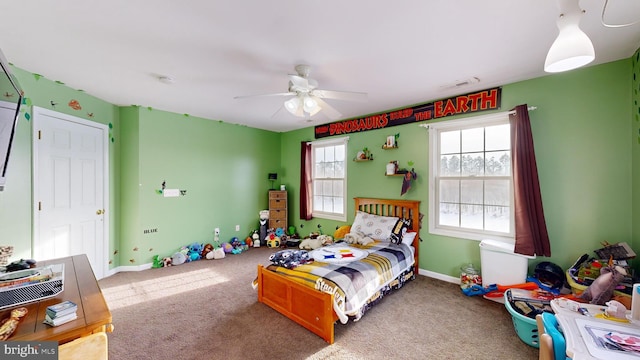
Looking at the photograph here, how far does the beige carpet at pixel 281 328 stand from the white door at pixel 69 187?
29.4 inches

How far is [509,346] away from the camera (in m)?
2.03

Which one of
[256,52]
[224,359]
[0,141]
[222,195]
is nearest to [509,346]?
[224,359]

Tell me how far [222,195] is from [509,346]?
4.47 meters

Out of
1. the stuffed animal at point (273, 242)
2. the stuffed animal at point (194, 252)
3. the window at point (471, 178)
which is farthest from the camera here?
the stuffed animal at point (273, 242)

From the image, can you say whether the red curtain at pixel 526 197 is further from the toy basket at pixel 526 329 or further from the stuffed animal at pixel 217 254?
the stuffed animal at pixel 217 254

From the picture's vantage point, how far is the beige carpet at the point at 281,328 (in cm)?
198

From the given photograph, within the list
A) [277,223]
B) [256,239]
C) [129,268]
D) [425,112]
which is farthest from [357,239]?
[129,268]

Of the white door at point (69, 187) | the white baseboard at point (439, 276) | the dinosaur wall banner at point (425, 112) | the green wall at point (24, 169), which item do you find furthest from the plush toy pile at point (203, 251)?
the white baseboard at point (439, 276)

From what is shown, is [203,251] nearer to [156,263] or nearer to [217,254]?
[217,254]

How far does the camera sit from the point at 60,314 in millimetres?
1163

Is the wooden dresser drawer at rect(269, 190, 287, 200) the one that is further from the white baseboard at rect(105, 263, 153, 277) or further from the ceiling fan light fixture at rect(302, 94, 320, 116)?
the ceiling fan light fixture at rect(302, 94, 320, 116)

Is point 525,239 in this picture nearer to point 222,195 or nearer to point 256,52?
point 256,52

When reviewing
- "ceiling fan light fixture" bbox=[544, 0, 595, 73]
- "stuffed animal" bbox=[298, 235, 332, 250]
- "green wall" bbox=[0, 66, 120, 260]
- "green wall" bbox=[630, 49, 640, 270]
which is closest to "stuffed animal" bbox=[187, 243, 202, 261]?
"stuffed animal" bbox=[298, 235, 332, 250]

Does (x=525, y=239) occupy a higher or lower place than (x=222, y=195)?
lower
